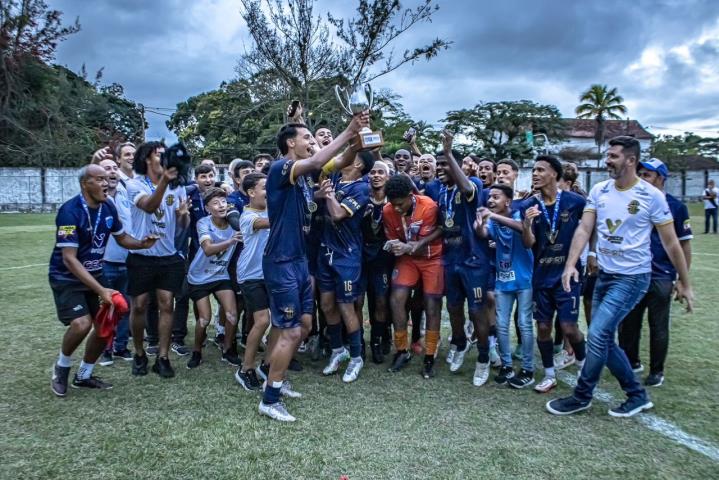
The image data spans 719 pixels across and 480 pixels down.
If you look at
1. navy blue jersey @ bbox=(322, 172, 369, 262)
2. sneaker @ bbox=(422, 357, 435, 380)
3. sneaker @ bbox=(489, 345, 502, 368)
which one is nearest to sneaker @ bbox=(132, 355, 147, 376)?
navy blue jersey @ bbox=(322, 172, 369, 262)

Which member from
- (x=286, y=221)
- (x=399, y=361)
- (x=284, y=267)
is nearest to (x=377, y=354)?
(x=399, y=361)

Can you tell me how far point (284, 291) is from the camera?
173 inches

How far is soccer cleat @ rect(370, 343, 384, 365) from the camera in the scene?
229 inches

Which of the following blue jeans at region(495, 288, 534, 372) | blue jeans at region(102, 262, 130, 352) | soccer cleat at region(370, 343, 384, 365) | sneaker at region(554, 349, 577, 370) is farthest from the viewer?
blue jeans at region(102, 262, 130, 352)

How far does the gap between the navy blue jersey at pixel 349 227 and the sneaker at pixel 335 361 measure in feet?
3.46

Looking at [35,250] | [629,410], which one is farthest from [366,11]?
[629,410]

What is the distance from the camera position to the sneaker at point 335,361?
5465mm

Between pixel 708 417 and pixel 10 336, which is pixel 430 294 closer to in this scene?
pixel 708 417

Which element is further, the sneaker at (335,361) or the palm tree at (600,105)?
the palm tree at (600,105)

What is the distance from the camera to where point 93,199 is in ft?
15.6

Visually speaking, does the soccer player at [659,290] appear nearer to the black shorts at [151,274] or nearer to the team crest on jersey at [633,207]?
the team crest on jersey at [633,207]

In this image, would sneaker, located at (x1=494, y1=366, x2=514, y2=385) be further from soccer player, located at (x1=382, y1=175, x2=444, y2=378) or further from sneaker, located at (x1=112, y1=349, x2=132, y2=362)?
sneaker, located at (x1=112, y1=349, x2=132, y2=362)

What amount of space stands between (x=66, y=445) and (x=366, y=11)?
50.4 feet

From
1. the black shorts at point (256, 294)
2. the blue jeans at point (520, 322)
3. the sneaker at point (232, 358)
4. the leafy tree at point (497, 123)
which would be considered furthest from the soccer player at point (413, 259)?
the leafy tree at point (497, 123)
